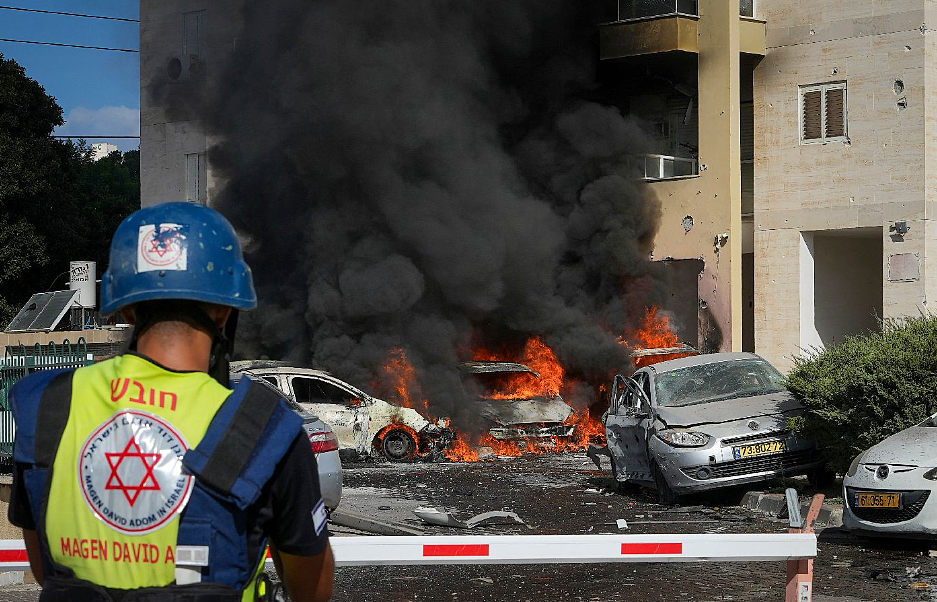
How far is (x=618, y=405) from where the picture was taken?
1445 centimetres

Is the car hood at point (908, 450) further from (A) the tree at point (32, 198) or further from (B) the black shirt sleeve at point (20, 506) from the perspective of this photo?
(A) the tree at point (32, 198)

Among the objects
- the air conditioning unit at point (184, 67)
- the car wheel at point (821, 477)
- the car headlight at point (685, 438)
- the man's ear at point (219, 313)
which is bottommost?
the car wheel at point (821, 477)

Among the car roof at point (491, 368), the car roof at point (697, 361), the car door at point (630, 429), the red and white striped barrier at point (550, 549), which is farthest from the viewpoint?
the car roof at point (491, 368)

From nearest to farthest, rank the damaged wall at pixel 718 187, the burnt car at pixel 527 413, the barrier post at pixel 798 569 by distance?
the barrier post at pixel 798 569
the burnt car at pixel 527 413
the damaged wall at pixel 718 187

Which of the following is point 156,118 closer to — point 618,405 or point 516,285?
point 516,285

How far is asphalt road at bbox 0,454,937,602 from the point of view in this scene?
309 inches

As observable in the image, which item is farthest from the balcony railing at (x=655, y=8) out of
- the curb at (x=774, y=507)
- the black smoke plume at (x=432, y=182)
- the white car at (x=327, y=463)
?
the white car at (x=327, y=463)

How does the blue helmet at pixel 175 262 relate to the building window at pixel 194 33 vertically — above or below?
below

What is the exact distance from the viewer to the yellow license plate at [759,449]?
12.1 m

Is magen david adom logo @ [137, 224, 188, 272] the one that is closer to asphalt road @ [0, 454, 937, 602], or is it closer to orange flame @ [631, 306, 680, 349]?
asphalt road @ [0, 454, 937, 602]

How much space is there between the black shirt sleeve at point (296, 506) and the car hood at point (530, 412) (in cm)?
1753

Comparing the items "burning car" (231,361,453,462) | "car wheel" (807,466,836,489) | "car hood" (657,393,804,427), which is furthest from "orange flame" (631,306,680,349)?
"car wheel" (807,466,836,489)

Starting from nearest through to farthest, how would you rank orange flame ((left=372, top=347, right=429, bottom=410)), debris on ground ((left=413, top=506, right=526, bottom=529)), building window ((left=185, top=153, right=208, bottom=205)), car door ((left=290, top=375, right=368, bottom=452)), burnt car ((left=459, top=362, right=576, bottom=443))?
debris on ground ((left=413, top=506, right=526, bottom=529)) → car door ((left=290, top=375, right=368, bottom=452)) → burnt car ((left=459, top=362, right=576, bottom=443)) → orange flame ((left=372, top=347, right=429, bottom=410)) → building window ((left=185, top=153, right=208, bottom=205))

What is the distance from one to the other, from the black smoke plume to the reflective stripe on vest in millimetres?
20943
